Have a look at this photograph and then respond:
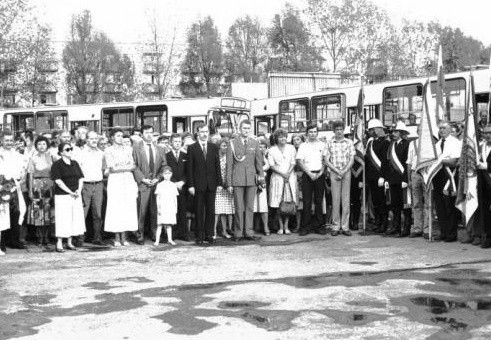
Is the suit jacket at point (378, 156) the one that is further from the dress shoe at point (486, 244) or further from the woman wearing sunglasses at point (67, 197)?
the woman wearing sunglasses at point (67, 197)

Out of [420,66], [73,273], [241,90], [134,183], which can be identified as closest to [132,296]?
[73,273]

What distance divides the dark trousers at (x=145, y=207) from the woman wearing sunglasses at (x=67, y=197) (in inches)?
48.2

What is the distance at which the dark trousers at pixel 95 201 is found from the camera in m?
13.4

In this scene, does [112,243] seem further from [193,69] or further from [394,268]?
[193,69]

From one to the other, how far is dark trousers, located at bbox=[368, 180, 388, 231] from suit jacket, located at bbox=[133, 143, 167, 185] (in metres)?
Answer: 3.88

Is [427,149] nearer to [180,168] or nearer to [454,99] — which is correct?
[180,168]

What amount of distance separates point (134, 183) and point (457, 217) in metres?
5.64

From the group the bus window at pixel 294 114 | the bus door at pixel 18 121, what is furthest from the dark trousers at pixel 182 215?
the bus door at pixel 18 121

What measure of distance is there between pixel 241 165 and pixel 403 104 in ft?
34.4

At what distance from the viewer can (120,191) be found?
13414 millimetres

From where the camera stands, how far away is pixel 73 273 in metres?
10.3

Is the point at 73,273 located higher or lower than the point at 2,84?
lower

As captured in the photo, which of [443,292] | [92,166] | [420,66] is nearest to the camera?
[443,292]

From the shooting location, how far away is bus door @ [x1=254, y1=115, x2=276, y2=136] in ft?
97.5
